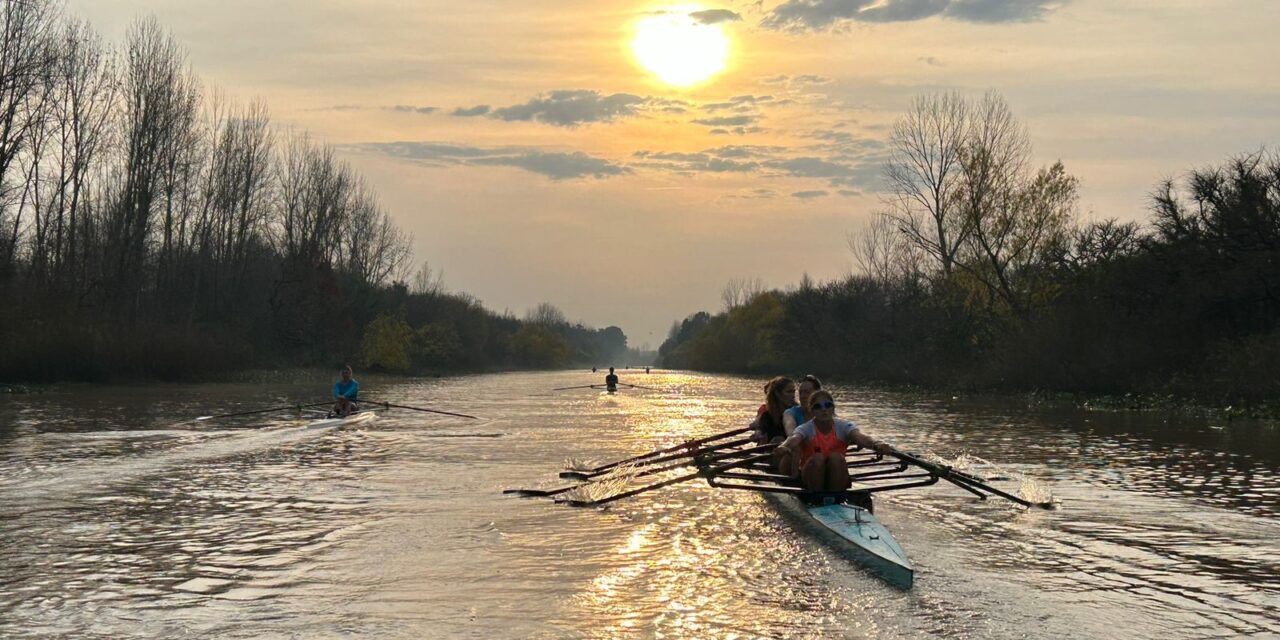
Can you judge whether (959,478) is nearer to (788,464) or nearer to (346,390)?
(788,464)

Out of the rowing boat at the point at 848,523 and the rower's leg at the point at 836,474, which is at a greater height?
the rower's leg at the point at 836,474

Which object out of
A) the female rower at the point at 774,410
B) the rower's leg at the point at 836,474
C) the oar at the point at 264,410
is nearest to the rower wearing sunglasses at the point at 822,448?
the rower's leg at the point at 836,474

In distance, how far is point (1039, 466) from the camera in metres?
17.2

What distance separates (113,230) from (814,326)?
48.9 meters

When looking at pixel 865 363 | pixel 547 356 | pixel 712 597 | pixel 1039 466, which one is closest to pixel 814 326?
pixel 865 363

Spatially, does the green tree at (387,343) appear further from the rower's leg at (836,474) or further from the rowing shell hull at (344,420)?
the rower's leg at (836,474)

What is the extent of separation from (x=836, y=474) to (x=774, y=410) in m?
3.81

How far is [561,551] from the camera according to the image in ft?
32.9

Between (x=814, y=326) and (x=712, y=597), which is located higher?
(x=814, y=326)

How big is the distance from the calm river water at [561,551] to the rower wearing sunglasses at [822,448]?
0.71 meters

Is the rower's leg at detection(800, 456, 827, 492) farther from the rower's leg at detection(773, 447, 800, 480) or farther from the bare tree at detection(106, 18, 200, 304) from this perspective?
the bare tree at detection(106, 18, 200, 304)

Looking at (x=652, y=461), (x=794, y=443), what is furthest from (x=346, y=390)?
(x=794, y=443)

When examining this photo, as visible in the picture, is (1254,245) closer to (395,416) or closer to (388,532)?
(395,416)

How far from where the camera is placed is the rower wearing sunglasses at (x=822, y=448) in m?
11.4
